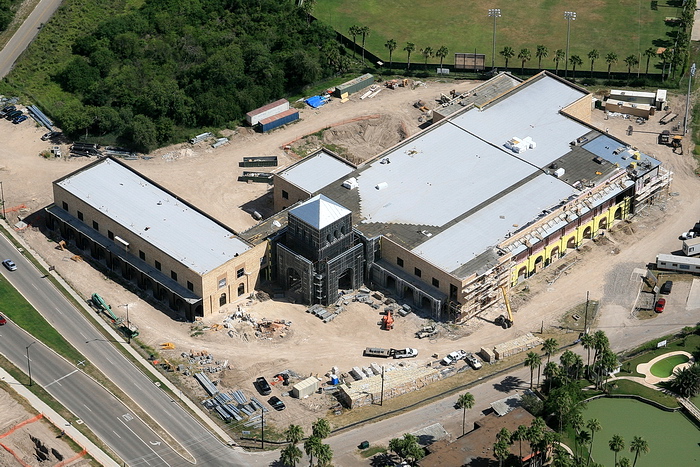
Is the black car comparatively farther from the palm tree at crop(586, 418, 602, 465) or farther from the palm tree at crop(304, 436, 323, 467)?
the palm tree at crop(586, 418, 602, 465)

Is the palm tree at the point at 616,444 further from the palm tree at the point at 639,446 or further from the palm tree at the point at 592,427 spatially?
the palm tree at the point at 592,427

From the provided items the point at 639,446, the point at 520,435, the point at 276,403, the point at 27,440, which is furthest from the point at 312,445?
the point at 639,446

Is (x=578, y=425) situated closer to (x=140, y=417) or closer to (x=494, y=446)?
(x=494, y=446)

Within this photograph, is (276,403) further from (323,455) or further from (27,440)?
(27,440)

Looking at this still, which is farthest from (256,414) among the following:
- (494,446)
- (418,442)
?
(494,446)

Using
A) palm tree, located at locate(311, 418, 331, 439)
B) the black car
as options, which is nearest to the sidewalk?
the black car
